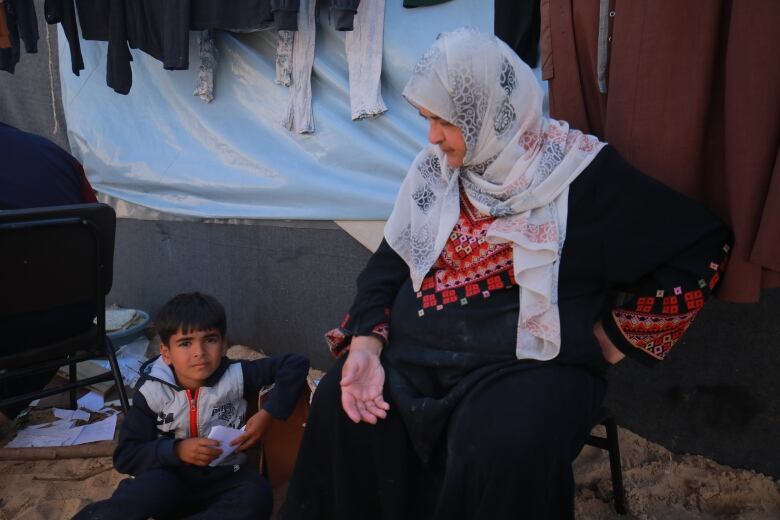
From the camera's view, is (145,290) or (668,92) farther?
(145,290)

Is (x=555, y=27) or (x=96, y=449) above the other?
(x=555, y=27)

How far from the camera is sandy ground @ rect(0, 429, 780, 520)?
202cm

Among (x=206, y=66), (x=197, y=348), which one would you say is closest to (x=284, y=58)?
(x=206, y=66)

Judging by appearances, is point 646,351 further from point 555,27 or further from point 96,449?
point 96,449

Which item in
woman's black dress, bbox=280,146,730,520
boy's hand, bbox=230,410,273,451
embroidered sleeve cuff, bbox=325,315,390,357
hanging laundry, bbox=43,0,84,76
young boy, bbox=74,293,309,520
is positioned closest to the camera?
woman's black dress, bbox=280,146,730,520

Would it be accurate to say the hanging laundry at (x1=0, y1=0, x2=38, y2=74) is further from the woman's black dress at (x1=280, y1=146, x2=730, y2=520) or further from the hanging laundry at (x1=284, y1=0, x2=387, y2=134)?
the woman's black dress at (x1=280, y1=146, x2=730, y2=520)

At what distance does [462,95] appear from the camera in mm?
1537

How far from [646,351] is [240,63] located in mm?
2535

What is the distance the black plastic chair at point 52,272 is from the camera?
213 cm

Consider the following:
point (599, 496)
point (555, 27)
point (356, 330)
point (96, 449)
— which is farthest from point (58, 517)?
point (555, 27)

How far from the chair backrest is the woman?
113 cm

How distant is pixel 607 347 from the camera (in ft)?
5.08

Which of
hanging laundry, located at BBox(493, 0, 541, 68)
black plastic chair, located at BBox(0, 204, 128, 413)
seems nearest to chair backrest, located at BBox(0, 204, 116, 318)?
black plastic chair, located at BBox(0, 204, 128, 413)

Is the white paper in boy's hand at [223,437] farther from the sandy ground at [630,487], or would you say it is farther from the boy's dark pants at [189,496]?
the sandy ground at [630,487]
